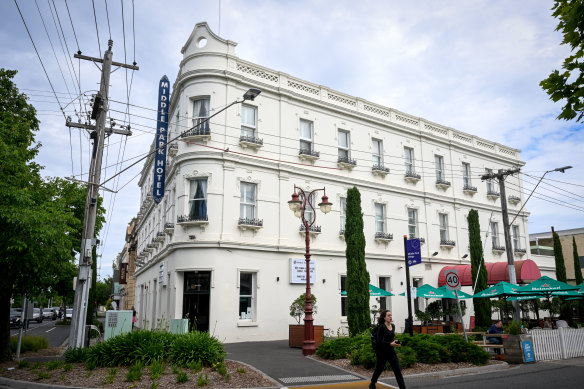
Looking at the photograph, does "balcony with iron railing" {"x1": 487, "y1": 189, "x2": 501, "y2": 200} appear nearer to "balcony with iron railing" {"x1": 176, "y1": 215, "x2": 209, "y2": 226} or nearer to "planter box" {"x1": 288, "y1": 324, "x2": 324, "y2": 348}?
"planter box" {"x1": 288, "y1": 324, "x2": 324, "y2": 348}

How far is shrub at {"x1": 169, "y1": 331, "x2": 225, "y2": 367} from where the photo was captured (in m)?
11.9

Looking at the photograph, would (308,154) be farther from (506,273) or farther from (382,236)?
(506,273)

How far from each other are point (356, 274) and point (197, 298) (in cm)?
733

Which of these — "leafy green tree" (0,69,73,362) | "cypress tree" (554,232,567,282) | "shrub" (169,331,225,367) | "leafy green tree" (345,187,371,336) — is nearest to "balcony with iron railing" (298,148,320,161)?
"leafy green tree" (345,187,371,336)

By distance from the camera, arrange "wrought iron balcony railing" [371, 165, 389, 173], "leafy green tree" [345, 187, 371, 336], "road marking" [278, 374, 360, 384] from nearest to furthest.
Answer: "road marking" [278, 374, 360, 384]
"leafy green tree" [345, 187, 371, 336]
"wrought iron balcony railing" [371, 165, 389, 173]

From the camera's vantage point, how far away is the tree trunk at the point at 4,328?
14874mm

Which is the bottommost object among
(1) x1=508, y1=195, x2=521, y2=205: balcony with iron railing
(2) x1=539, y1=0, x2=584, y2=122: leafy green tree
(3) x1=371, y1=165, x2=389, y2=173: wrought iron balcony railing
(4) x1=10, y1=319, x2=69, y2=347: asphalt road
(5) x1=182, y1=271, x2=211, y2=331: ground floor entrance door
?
(4) x1=10, y1=319, x2=69, y2=347: asphalt road

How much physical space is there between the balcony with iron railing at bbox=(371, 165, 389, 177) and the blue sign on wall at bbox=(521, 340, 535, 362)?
13.7 metres

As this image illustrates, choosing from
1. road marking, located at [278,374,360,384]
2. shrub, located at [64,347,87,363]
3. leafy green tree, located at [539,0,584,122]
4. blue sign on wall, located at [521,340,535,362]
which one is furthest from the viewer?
blue sign on wall, located at [521,340,535,362]

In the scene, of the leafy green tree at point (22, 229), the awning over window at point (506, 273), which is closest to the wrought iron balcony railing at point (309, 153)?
the awning over window at point (506, 273)

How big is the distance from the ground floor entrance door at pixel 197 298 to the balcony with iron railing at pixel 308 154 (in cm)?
792

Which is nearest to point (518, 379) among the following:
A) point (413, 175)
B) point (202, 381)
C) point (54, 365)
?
point (202, 381)

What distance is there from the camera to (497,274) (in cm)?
2575

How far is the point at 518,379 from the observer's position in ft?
37.8
